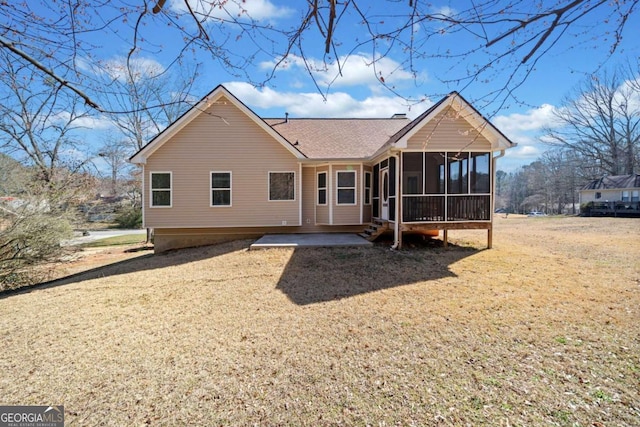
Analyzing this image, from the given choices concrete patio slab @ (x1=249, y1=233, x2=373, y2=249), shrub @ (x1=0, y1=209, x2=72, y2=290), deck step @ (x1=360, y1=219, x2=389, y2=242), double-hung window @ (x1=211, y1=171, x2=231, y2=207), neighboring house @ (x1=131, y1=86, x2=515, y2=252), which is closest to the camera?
shrub @ (x1=0, y1=209, x2=72, y2=290)

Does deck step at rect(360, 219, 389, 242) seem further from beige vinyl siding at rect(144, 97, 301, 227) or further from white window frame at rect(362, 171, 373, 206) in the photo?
beige vinyl siding at rect(144, 97, 301, 227)

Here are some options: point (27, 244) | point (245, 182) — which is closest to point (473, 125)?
point (245, 182)

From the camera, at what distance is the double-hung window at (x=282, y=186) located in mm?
12242

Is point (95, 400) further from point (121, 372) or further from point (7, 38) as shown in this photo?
point (7, 38)

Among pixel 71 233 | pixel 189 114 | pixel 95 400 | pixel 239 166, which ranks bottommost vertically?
pixel 95 400

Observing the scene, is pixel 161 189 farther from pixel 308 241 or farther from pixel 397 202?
pixel 397 202

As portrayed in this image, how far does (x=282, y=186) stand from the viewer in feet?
40.3

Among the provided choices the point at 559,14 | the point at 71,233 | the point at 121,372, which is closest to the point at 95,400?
the point at 121,372

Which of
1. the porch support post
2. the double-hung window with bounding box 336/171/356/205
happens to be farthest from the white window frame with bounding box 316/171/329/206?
the porch support post

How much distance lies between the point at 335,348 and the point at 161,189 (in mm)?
10499

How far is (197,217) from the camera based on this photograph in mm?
12086

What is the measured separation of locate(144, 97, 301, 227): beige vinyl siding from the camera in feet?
39.0

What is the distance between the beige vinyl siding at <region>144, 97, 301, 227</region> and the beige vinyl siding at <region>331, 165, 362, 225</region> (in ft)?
4.71

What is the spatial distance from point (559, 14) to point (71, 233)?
41.4 ft
